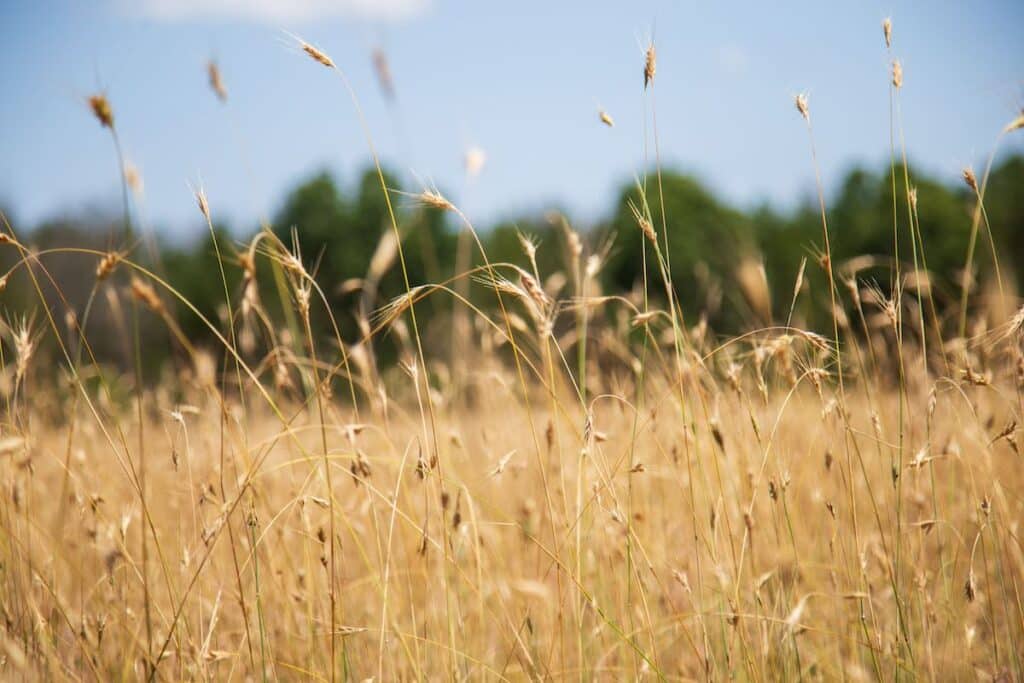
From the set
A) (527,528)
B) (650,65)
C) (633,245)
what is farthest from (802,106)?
(633,245)

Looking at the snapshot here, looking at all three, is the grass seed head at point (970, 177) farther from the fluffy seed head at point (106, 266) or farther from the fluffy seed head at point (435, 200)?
the fluffy seed head at point (106, 266)

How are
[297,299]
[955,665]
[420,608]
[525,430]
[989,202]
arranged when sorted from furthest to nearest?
[989,202] < [525,430] < [420,608] < [955,665] < [297,299]

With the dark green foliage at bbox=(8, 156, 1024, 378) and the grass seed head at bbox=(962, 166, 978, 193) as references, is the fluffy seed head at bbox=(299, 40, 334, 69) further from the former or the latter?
the dark green foliage at bbox=(8, 156, 1024, 378)

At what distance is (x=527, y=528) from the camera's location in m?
2.15

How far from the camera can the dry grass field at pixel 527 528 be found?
1.46 m

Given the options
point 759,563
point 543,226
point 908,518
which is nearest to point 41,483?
point 759,563

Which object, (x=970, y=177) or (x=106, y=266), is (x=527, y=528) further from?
(x=970, y=177)

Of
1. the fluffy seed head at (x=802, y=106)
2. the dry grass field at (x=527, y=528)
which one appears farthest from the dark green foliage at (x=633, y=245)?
the fluffy seed head at (x=802, y=106)

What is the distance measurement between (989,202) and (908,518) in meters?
19.5

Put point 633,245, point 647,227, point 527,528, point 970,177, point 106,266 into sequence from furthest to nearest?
point 633,245 → point 527,528 → point 970,177 → point 647,227 → point 106,266

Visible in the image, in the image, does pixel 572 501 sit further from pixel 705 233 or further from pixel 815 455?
pixel 705 233

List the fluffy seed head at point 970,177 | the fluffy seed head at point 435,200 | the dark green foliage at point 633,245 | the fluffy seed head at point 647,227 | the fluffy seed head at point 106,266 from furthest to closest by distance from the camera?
the dark green foliage at point 633,245
the fluffy seed head at point 970,177
the fluffy seed head at point 647,227
the fluffy seed head at point 435,200
the fluffy seed head at point 106,266

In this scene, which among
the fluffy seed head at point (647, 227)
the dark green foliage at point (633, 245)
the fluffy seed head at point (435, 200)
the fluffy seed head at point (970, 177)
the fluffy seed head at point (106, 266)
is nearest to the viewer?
the fluffy seed head at point (106, 266)

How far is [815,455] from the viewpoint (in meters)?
3.29
